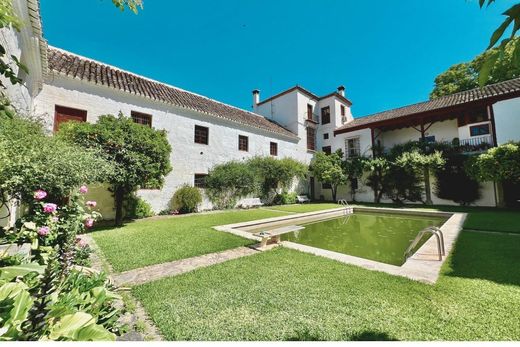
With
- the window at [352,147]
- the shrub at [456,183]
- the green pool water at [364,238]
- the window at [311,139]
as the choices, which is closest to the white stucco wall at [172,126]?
the window at [311,139]

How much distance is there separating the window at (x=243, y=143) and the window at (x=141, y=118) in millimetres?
6412

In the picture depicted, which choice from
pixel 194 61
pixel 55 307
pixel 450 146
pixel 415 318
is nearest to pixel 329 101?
pixel 450 146

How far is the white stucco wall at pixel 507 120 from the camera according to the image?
13406mm

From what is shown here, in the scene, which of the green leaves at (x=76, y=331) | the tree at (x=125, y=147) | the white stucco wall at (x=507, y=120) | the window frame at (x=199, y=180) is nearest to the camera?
the green leaves at (x=76, y=331)

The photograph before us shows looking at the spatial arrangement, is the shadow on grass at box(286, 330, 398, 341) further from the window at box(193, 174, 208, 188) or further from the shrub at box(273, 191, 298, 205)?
the shrub at box(273, 191, 298, 205)

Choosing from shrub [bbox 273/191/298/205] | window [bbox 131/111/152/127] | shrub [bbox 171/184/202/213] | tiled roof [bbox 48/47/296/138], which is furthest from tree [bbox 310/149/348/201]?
window [bbox 131/111/152/127]

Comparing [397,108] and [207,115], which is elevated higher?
[397,108]

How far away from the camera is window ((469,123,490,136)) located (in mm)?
15188

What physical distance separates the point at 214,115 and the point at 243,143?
3200 millimetres

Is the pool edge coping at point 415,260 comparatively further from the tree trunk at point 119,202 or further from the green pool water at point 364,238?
the tree trunk at point 119,202

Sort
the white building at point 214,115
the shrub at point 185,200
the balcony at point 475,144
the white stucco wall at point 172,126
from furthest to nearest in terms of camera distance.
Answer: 1. the balcony at point 475,144
2. the shrub at point 185,200
3. the white stucco wall at point 172,126
4. the white building at point 214,115

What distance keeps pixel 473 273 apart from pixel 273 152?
52.7 ft

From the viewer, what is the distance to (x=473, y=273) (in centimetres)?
388

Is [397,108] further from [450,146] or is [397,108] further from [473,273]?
[473,273]
